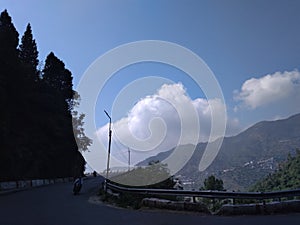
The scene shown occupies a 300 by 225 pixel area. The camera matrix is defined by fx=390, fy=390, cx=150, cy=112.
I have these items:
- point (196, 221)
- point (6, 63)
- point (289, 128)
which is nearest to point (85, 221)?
point (196, 221)

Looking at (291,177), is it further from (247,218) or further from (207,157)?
(247,218)

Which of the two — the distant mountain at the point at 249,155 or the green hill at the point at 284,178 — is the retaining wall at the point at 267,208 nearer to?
the distant mountain at the point at 249,155

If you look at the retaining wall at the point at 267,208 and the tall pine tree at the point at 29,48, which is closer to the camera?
the retaining wall at the point at 267,208

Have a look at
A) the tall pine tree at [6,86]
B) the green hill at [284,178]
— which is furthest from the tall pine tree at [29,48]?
the green hill at [284,178]

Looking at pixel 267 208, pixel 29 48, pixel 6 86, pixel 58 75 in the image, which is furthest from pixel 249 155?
pixel 267 208

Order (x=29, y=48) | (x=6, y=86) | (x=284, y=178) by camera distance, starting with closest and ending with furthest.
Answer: (x=6, y=86) < (x=284, y=178) < (x=29, y=48)

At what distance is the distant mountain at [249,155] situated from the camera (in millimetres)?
43794

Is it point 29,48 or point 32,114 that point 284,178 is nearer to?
point 32,114

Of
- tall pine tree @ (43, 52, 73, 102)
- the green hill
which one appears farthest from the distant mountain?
tall pine tree @ (43, 52, 73, 102)

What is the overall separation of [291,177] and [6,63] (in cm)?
2929

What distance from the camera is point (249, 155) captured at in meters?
65.8

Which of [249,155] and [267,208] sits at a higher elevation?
[249,155]

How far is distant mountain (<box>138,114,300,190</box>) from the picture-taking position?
43.8 m

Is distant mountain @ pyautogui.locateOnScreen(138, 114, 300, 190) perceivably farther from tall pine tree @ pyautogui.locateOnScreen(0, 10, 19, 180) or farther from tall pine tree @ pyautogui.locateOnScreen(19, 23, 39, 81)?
tall pine tree @ pyautogui.locateOnScreen(19, 23, 39, 81)
